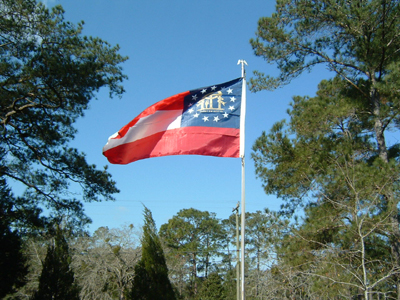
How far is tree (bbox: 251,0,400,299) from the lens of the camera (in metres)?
9.75

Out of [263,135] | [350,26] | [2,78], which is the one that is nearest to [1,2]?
[2,78]

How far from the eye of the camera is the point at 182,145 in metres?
7.66

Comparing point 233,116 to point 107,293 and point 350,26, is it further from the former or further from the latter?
point 107,293

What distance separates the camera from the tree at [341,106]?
975 cm

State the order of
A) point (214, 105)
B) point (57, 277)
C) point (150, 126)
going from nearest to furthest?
1. point (214, 105)
2. point (150, 126)
3. point (57, 277)

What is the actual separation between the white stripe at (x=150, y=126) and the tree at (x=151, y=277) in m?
7.24

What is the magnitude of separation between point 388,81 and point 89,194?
375 inches

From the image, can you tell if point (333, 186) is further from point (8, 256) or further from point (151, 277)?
point (8, 256)

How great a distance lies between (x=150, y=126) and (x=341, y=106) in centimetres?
605

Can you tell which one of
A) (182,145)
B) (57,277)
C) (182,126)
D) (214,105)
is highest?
(214,105)

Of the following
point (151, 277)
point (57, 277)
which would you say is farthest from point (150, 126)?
point (57, 277)

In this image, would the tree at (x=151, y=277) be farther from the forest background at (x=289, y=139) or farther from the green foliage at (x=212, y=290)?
the green foliage at (x=212, y=290)

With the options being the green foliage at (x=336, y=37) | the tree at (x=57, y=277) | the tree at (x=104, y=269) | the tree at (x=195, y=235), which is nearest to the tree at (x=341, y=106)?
the green foliage at (x=336, y=37)

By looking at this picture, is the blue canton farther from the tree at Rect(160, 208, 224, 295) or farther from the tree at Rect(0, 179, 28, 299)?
the tree at Rect(160, 208, 224, 295)
